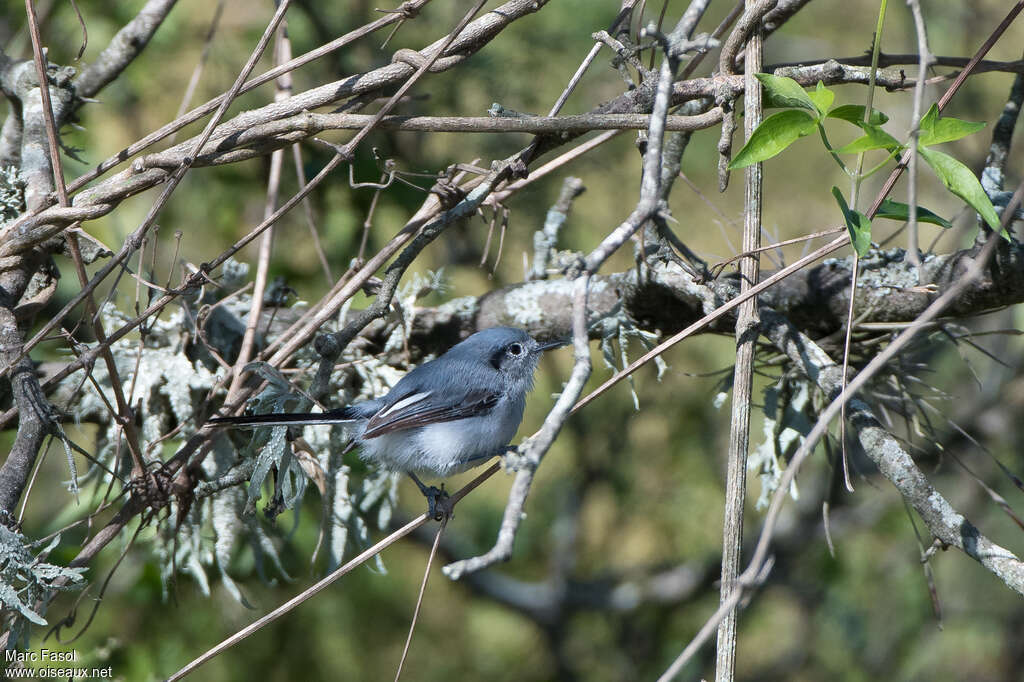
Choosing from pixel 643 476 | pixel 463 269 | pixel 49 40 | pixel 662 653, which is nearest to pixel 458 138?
pixel 463 269

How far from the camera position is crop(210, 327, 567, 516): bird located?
2.00 meters

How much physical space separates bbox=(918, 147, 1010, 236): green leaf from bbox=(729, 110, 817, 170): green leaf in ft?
Answer: 0.62

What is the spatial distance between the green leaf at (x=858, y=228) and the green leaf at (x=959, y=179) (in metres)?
0.13

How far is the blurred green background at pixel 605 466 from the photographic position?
9.90ft

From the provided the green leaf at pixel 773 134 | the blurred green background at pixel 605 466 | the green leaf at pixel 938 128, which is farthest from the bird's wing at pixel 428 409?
the green leaf at pixel 938 128

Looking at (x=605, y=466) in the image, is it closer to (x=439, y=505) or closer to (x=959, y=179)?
(x=439, y=505)

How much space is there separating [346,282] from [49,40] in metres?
1.78

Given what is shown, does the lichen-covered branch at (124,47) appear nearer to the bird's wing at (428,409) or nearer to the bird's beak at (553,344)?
the bird's wing at (428,409)

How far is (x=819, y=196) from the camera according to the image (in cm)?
414

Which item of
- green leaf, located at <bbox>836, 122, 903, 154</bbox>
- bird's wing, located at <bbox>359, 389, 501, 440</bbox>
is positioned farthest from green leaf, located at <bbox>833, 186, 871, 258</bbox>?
bird's wing, located at <bbox>359, 389, 501, 440</bbox>

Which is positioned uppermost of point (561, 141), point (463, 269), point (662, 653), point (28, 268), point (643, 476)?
point (561, 141)

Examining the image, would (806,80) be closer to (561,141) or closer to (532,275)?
(561,141)

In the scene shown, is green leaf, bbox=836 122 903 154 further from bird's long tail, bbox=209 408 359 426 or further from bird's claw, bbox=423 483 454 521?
bird's long tail, bbox=209 408 359 426

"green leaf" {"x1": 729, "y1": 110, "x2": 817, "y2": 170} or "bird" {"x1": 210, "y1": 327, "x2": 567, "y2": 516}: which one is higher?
"green leaf" {"x1": 729, "y1": 110, "x2": 817, "y2": 170}
